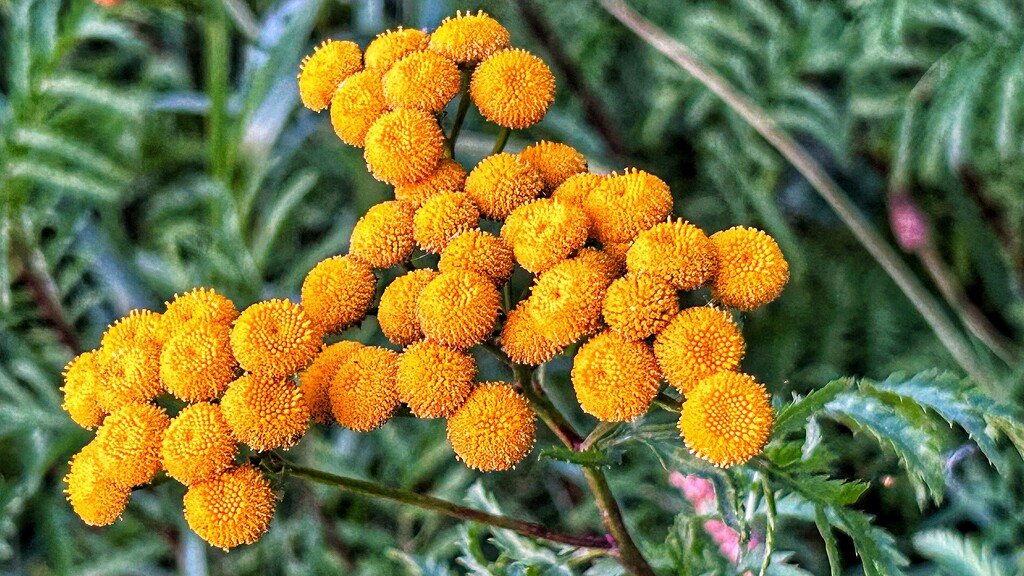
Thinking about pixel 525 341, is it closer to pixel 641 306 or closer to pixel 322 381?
pixel 641 306

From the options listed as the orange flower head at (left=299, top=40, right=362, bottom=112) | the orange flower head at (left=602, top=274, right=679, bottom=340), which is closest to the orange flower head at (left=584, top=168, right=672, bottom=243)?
the orange flower head at (left=602, top=274, right=679, bottom=340)

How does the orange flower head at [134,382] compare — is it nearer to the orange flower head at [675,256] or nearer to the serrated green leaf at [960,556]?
the orange flower head at [675,256]

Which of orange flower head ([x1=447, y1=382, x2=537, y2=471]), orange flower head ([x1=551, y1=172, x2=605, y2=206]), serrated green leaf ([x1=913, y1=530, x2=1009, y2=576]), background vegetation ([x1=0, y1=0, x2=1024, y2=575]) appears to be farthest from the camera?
background vegetation ([x1=0, y1=0, x2=1024, y2=575])

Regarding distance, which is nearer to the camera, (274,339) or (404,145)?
(274,339)

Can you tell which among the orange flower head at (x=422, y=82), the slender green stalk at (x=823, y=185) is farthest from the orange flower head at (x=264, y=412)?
the slender green stalk at (x=823, y=185)

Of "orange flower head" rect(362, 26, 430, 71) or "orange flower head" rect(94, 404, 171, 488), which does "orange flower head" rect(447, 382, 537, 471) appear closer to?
"orange flower head" rect(94, 404, 171, 488)

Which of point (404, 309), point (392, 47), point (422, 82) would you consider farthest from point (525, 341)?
point (392, 47)
